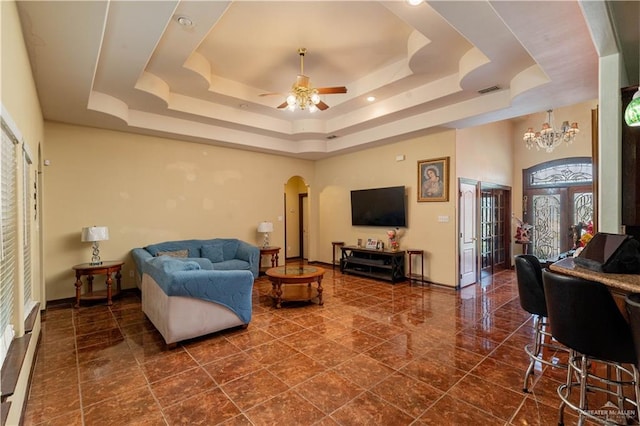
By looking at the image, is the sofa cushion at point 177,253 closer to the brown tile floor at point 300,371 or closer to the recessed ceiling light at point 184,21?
the brown tile floor at point 300,371

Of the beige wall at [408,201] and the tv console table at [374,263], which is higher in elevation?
the beige wall at [408,201]

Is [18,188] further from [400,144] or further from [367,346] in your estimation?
[400,144]

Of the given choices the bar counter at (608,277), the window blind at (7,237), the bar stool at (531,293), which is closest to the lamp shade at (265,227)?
the window blind at (7,237)

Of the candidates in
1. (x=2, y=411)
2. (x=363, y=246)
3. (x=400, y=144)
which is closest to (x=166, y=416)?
(x=2, y=411)

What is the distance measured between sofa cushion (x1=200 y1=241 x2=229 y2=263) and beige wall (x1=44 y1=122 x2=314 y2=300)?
22.4 inches

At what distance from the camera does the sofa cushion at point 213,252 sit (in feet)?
18.7

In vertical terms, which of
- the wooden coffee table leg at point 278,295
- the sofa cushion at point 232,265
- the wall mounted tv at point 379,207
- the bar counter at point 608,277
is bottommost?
the wooden coffee table leg at point 278,295

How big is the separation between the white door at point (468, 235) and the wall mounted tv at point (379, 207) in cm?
109

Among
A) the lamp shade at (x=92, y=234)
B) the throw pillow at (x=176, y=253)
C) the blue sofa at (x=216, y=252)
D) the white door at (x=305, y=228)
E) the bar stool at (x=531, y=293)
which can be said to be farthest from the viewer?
the white door at (x=305, y=228)

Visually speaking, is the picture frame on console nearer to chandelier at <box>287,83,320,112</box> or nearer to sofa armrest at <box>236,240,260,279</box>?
chandelier at <box>287,83,320,112</box>

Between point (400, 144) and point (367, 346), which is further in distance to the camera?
point (400, 144)

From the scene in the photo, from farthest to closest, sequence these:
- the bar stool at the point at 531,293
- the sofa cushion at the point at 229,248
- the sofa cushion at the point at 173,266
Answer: the sofa cushion at the point at 229,248 < the sofa cushion at the point at 173,266 < the bar stool at the point at 531,293

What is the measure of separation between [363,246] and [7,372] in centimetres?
598

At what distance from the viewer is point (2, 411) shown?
141cm
